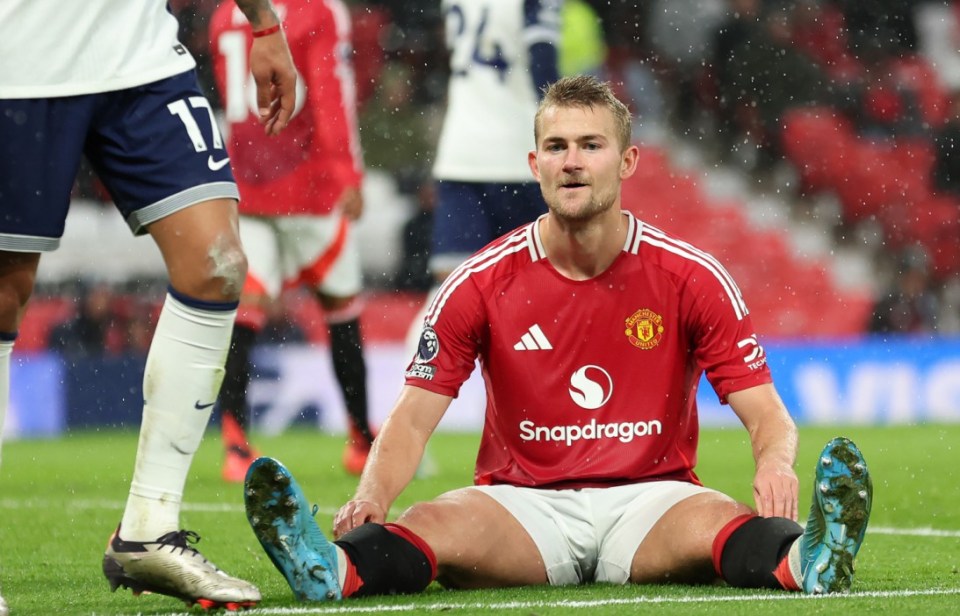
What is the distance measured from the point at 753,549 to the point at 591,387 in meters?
0.63

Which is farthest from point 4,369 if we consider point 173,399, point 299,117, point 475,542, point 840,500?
point 299,117

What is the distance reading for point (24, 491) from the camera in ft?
24.6

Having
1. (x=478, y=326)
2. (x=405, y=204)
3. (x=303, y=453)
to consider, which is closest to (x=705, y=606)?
(x=478, y=326)

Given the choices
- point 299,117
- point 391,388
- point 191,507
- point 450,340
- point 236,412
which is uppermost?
point 299,117

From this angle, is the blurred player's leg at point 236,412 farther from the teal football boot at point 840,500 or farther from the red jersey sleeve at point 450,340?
the teal football boot at point 840,500

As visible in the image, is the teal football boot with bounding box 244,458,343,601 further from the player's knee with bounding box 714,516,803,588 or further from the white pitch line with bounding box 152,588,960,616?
the player's knee with bounding box 714,516,803,588

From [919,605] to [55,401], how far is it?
33.1ft

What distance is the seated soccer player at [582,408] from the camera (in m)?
3.67

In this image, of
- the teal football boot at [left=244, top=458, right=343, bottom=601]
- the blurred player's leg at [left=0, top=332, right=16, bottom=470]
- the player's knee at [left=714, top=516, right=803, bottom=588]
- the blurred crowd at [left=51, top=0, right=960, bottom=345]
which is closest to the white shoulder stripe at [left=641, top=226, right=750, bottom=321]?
the player's knee at [left=714, top=516, right=803, bottom=588]

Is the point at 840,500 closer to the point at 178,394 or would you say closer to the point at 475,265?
the point at 475,265

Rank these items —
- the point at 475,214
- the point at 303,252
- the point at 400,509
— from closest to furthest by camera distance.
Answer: the point at 400,509 → the point at 475,214 → the point at 303,252

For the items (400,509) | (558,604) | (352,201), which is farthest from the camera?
(352,201)

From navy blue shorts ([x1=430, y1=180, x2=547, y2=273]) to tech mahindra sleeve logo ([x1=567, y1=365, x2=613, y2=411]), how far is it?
11.3 ft

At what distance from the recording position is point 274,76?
3564 millimetres
